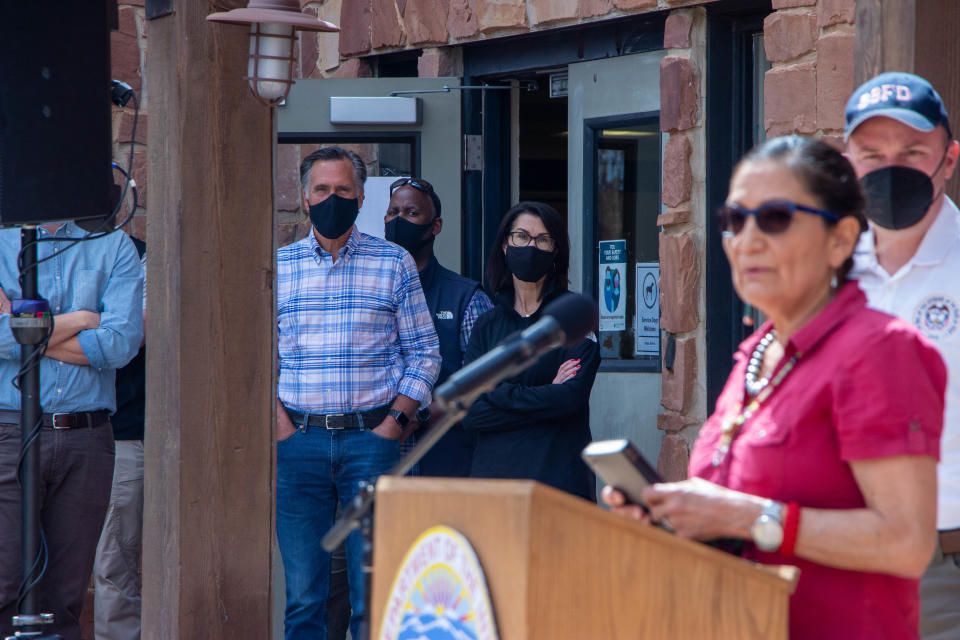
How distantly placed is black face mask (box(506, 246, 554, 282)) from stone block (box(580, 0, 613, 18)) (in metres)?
1.31

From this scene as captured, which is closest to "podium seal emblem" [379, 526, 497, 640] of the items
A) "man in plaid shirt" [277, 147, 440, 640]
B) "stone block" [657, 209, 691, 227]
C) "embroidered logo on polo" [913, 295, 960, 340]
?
"embroidered logo on polo" [913, 295, 960, 340]

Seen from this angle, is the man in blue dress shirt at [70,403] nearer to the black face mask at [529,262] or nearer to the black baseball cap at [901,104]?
the black face mask at [529,262]

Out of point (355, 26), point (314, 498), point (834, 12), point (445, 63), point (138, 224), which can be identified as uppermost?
point (355, 26)

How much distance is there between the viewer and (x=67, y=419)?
192 inches

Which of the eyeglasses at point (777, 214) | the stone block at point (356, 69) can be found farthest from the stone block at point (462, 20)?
the eyeglasses at point (777, 214)

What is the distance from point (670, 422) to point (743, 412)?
3.24 meters

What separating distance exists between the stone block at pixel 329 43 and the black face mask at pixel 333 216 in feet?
6.84

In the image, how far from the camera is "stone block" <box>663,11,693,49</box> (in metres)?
5.22

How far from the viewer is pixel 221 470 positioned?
4.09m

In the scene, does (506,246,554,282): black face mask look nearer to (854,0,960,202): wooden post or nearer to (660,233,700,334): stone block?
(660,233,700,334): stone block

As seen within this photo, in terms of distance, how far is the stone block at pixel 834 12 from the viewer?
4469mm

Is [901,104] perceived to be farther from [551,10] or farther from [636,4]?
[551,10]

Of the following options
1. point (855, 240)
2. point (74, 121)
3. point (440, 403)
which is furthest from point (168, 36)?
point (855, 240)

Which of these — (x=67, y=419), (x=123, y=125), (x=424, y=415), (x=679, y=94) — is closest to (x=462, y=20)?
(x=679, y=94)
